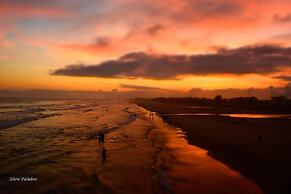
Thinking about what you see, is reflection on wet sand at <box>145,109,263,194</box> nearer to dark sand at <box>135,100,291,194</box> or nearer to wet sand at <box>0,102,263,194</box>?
wet sand at <box>0,102,263,194</box>

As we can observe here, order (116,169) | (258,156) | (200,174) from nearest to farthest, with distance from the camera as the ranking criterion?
(200,174), (116,169), (258,156)

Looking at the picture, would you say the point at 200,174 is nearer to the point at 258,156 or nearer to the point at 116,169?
the point at 116,169

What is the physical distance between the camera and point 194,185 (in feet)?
58.7

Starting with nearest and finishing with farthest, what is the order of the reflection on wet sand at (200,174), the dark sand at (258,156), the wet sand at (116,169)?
the reflection on wet sand at (200,174) → the wet sand at (116,169) → the dark sand at (258,156)

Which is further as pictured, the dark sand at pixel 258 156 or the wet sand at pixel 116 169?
the dark sand at pixel 258 156

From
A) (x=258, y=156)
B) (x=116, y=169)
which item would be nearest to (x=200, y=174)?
(x=116, y=169)

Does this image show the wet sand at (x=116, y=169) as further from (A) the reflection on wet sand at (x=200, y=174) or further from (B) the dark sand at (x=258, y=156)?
(B) the dark sand at (x=258, y=156)

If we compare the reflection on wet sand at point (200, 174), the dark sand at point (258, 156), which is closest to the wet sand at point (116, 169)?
the reflection on wet sand at point (200, 174)

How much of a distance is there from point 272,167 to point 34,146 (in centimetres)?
2096

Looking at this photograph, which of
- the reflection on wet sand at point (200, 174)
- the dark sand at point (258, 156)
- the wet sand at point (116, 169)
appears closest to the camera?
the reflection on wet sand at point (200, 174)

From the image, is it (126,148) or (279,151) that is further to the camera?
(126,148)

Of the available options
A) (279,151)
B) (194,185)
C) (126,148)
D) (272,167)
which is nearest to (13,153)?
(126,148)

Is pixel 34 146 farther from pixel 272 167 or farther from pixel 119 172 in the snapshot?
pixel 272 167

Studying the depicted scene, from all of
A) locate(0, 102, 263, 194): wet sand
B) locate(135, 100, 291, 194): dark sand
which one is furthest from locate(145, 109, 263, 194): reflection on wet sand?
locate(135, 100, 291, 194): dark sand
